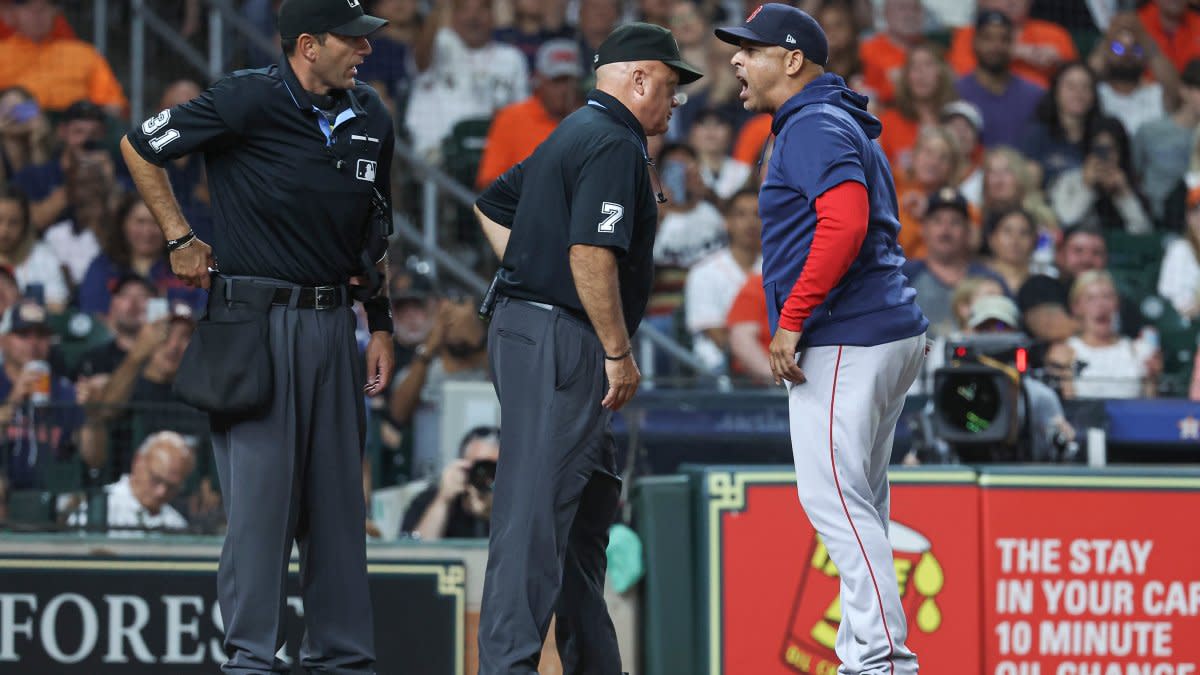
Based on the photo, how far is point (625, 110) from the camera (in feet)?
16.8

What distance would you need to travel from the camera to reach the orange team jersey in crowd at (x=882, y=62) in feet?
38.7

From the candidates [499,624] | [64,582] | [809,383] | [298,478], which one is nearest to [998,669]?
[809,383]

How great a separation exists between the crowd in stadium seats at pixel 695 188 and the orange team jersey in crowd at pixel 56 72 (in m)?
0.02

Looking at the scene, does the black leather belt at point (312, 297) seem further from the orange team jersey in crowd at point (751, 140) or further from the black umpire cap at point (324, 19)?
the orange team jersey in crowd at point (751, 140)

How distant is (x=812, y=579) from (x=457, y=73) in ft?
19.9

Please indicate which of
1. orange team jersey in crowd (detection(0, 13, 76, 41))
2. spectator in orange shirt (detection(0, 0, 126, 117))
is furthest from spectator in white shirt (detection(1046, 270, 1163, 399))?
orange team jersey in crowd (detection(0, 13, 76, 41))

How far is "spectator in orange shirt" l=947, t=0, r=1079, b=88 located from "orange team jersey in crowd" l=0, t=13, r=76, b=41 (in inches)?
239

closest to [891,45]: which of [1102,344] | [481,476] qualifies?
[1102,344]

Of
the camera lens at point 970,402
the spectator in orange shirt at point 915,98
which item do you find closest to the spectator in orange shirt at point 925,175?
the spectator in orange shirt at point 915,98

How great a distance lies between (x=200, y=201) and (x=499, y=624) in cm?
617

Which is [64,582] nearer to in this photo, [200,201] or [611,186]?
[611,186]

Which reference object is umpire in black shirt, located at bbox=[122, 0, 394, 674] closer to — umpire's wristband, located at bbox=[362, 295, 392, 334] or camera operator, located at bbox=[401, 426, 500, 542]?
umpire's wristband, located at bbox=[362, 295, 392, 334]

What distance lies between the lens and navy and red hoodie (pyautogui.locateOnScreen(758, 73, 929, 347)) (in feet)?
16.0

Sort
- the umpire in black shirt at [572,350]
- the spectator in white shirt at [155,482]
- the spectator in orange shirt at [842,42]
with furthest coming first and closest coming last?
the spectator in orange shirt at [842,42] → the spectator in white shirt at [155,482] → the umpire in black shirt at [572,350]
